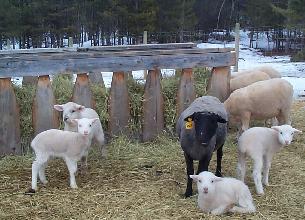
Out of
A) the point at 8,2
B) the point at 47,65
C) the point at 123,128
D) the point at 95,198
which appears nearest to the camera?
the point at 95,198

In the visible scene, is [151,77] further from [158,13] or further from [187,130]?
[158,13]

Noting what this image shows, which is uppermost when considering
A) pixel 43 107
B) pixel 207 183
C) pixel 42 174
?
pixel 43 107

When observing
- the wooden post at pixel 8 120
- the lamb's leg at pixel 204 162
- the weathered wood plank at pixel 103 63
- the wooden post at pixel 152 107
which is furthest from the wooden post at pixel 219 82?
the wooden post at pixel 8 120

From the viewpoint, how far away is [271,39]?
4228 cm

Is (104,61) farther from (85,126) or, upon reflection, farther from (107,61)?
(85,126)

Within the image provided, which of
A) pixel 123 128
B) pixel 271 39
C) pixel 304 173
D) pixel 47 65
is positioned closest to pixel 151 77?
pixel 123 128

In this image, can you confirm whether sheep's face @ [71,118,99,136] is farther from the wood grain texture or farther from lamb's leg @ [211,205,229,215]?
lamb's leg @ [211,205,229,215]

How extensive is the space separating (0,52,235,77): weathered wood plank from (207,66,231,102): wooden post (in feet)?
0.43

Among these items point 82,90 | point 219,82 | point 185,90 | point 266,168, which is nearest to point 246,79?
point 219,82

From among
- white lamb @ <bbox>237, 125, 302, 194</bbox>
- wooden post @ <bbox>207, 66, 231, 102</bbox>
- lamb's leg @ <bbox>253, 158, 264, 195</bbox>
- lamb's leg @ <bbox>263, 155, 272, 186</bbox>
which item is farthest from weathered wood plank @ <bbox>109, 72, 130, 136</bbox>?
lamb's leg @ <bbox>253, 158, 264, 195</bbox>

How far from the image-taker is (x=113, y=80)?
834cm

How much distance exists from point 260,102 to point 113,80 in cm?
258

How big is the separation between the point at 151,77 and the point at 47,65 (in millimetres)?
1837

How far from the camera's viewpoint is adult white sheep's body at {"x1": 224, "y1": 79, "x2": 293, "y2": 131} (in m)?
8.51
